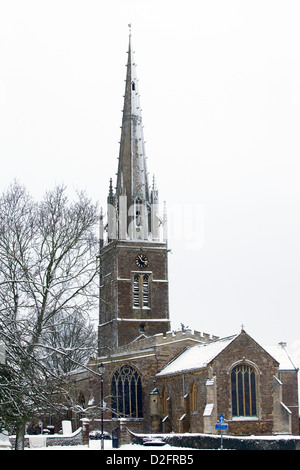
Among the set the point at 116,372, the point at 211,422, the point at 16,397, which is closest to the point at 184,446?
the point at 211,422

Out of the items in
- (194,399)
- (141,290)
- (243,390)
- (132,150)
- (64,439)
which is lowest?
(64,439)

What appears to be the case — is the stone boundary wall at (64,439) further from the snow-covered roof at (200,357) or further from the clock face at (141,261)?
the clock face at (141,261)

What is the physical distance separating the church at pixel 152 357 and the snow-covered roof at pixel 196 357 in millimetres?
96

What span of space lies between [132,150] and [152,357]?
22671 millimetres

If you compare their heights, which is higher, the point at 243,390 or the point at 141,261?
the point at 141,261

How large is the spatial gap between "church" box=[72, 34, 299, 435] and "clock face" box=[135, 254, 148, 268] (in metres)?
0.09

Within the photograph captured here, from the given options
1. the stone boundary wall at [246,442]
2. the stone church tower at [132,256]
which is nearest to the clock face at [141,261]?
the stone church tower at [132,256]

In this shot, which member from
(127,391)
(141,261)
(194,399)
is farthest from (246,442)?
(141,261)

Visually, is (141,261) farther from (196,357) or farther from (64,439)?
(64,439)

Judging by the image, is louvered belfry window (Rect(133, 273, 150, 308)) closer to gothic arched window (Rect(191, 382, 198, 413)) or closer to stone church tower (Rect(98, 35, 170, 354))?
stone church tower (Rect(98, 35, 170, 354))

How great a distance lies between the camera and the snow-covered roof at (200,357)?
45906mm

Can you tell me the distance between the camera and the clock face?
64.2 metres

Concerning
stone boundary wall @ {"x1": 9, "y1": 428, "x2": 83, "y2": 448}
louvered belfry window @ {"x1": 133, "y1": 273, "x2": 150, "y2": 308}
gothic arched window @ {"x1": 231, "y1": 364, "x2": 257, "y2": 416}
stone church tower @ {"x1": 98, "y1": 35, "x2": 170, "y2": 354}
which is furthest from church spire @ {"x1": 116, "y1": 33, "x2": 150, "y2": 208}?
stone boundary wall @ {"x1": 9, "y1": 428, "x2": 83, "y2": 448}

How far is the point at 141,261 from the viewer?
211ft
